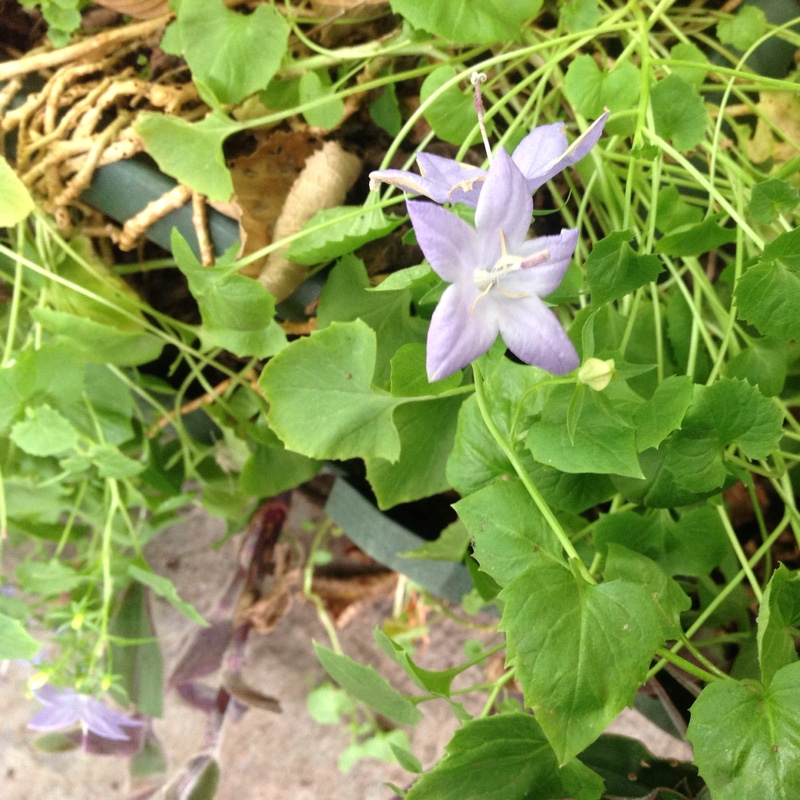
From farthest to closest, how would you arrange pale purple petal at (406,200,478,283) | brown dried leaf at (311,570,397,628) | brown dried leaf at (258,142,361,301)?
brown dried leaf at (311,570,397,628) < brown dried leaf at (258,142,361,301) < pale purple petal at (406,200,478,283)

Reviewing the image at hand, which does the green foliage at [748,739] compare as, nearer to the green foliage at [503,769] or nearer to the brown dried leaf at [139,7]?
the green foliage at [503,769]

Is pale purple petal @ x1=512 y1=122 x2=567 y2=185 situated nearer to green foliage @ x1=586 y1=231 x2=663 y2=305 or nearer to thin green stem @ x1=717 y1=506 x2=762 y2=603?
green foliage @ x1=586 y1=231 x2=663 y2=305

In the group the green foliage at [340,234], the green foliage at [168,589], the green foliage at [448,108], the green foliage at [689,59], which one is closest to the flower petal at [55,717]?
the green foliage at [168,589]

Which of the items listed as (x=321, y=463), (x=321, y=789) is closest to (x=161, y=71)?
(x=321, y=463)

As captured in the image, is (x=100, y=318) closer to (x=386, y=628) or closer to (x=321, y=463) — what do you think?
(x=321, y=463)

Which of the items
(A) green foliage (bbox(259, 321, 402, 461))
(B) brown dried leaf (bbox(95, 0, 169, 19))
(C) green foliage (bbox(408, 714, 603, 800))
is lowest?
(C) green foliage (bbox(408, 714, 603, 800))

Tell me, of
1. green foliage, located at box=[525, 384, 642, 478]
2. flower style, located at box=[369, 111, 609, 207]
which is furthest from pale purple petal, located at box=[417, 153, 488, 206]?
green foliage, located at box=[525, 384, 642, 478]

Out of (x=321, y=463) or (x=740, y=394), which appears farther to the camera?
(x=321, y=463)

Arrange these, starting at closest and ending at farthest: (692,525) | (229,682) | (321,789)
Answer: (692,525), (229,682), (321,789)
